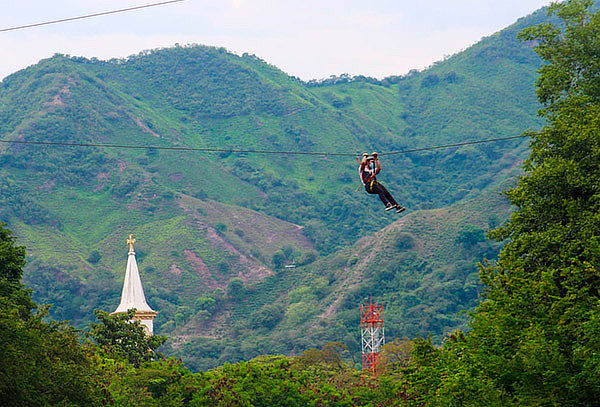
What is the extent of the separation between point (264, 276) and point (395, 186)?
46.6 metres

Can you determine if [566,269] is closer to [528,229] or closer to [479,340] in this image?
[479,340]

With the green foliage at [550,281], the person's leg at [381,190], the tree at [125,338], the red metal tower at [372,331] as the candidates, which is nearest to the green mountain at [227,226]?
the red metal tower at [372,331]

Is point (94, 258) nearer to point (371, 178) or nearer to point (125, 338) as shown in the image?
point (125, 338)

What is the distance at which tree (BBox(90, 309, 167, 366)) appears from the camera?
58844 millimetres

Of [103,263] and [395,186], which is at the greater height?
[395,186]

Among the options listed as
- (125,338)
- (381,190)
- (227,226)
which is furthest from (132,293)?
(227,226)

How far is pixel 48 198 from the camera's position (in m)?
164

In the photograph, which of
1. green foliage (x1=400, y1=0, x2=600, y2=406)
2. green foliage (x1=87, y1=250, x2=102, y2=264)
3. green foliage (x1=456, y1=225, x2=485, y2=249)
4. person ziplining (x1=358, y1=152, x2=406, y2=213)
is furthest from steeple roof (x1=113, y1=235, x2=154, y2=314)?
green foliage (x1=87, y1=250, x2=102, y2=264)

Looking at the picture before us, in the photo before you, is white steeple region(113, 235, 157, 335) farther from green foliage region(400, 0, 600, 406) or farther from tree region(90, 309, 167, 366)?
green foliage region(400, 0, 600, 406)

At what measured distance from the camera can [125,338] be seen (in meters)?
60.3

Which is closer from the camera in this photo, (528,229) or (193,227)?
(528,229)

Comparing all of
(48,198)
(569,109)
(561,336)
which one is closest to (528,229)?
(569,109)

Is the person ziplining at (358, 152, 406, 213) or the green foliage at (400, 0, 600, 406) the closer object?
the green foliage at (400, 0, 600, 406)

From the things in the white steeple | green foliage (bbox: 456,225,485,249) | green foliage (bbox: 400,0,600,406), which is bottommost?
green foliage (bbox: 400,0,600,406)
